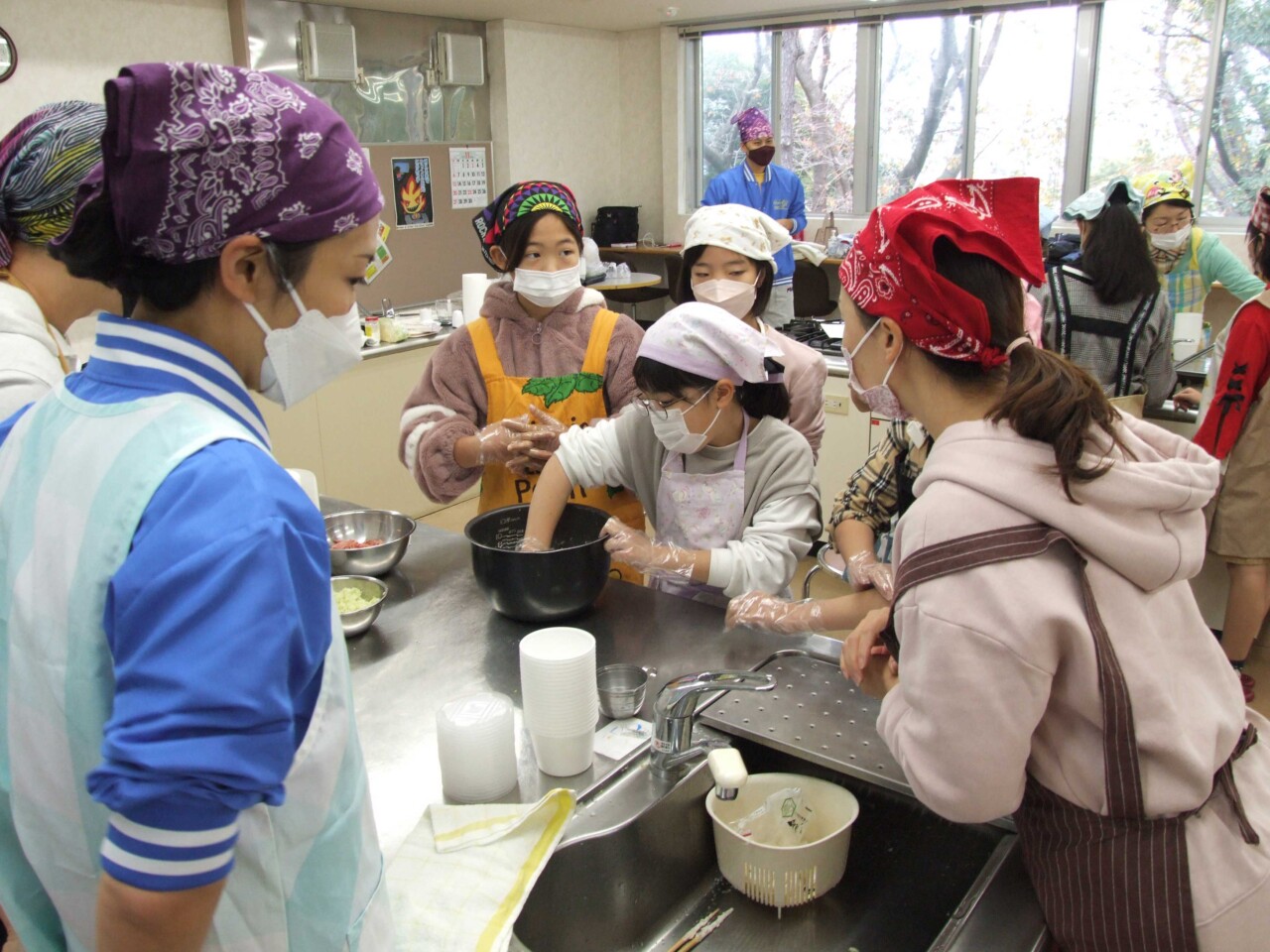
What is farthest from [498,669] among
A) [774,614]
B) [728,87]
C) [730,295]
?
[728,87]

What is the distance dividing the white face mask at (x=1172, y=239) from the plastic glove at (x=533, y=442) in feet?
8.97

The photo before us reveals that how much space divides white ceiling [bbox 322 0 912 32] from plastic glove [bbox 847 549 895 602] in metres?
4.35

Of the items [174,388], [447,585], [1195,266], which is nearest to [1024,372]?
[174,388]

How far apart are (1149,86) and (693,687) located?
508 centimetres

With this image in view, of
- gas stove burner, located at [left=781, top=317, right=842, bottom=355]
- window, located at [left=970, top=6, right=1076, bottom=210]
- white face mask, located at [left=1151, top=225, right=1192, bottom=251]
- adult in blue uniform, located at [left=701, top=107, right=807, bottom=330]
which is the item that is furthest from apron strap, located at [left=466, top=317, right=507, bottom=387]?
window, located at [left=970, top=6, right=1076, bottom=210]

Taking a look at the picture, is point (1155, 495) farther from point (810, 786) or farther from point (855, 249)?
point (810, 786)

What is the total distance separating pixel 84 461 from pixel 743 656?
1.06 m

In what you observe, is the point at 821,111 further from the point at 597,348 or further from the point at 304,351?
the point at 304,351

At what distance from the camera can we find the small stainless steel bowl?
137 cm

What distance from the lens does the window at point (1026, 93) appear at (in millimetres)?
5148

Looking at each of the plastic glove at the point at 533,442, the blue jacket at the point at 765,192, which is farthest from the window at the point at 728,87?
the plastic glove at the point at 533,442

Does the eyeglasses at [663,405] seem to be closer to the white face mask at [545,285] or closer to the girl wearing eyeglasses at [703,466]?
the girl wearing eyeglasses at [703,466]

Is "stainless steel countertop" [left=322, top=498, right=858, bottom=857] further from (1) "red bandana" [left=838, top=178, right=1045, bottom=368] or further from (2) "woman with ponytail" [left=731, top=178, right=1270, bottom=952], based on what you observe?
(1) "red bandana" [left=838, top=178, right=1045, bottom=368]

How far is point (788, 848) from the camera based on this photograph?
3.86 ft
